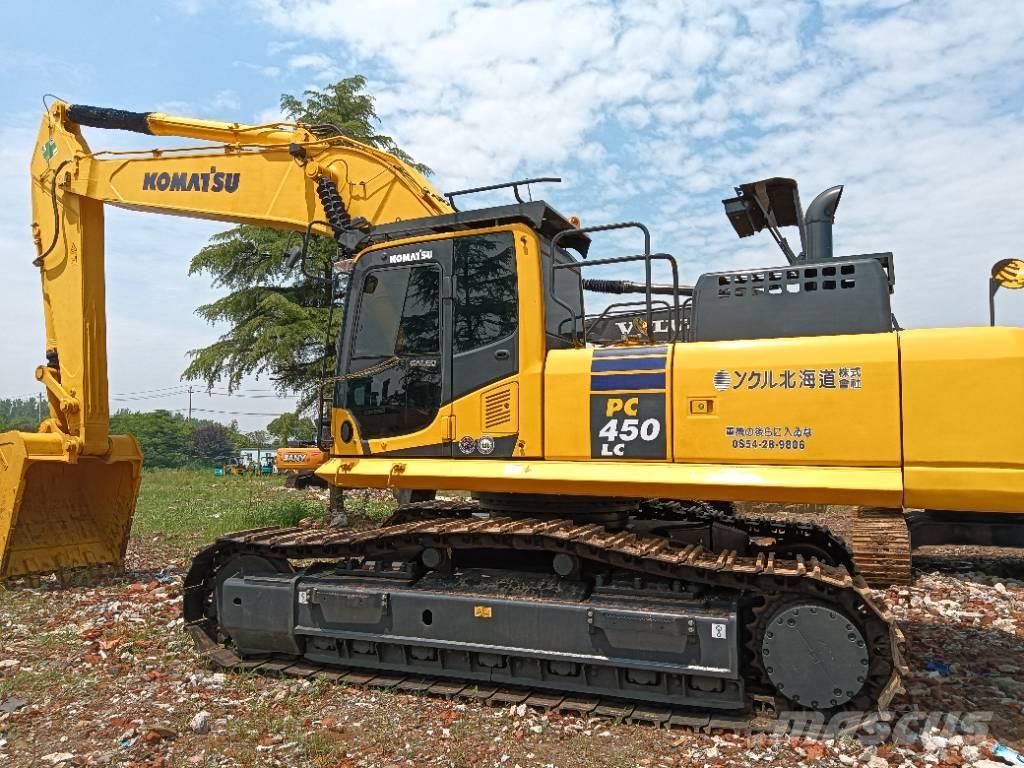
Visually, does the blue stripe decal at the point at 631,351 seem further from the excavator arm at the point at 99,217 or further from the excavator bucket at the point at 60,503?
the excavator bucket at the point at 60,503

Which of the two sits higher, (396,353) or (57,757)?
(396,353)

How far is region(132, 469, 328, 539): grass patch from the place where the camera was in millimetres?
12391

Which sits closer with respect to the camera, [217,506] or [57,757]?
[57,757]

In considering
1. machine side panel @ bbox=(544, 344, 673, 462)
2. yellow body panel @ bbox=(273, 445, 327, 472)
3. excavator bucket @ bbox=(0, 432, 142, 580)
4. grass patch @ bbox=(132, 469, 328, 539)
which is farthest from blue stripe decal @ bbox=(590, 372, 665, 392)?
grass patch @ bbox=(132, 469, 328, 539)

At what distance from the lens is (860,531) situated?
8.05 m

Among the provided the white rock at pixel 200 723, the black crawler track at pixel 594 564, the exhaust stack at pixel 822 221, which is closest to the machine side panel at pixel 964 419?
the black crawler track at pixel 594 564

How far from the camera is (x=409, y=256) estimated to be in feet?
18.9

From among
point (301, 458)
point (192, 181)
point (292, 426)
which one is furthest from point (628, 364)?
point (292, 426)

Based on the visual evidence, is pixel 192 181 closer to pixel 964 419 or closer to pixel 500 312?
pixel 500 312

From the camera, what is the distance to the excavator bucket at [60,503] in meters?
7.47

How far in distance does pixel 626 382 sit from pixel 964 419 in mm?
1984

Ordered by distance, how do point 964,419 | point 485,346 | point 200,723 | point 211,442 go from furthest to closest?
point 211,442, point 485,346, point 200,723, point 964,419

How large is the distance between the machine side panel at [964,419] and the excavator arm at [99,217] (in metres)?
4.28

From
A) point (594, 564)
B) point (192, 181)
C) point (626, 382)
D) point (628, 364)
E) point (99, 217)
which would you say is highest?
point (192, 181)
